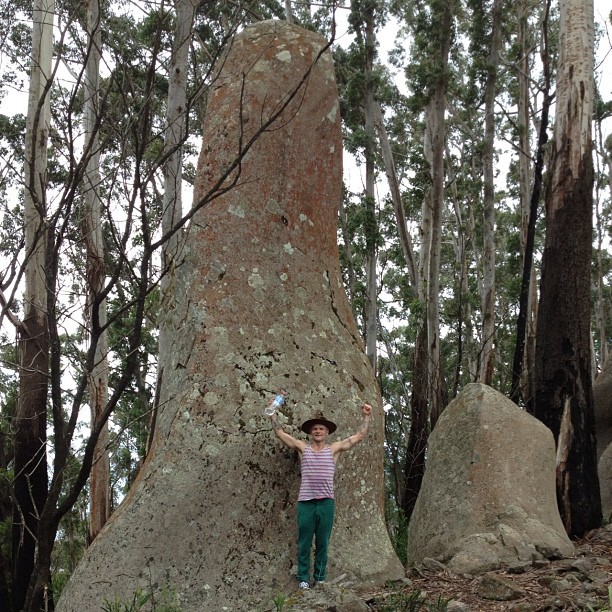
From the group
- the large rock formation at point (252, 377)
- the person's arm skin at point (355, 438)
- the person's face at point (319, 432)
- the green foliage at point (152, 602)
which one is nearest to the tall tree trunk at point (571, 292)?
the large rock formation at point (252, 377)

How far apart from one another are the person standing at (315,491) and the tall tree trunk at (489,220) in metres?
7.70

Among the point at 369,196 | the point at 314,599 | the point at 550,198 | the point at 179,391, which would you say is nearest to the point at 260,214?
the point at 179,391

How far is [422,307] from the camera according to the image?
13.9 metres

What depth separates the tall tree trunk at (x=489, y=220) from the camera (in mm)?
13219

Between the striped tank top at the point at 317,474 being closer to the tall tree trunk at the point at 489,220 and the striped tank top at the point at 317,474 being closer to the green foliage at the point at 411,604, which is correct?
the green foliage at the point at 411,604

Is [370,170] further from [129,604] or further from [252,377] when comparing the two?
[129,604]

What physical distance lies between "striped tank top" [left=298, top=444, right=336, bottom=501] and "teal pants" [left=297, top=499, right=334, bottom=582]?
0.05 m

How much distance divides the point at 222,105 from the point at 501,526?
4.09m

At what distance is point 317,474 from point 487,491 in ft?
5.63

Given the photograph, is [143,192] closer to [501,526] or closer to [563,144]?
[501,526]

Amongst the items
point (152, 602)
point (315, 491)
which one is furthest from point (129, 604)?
point (315, 491)

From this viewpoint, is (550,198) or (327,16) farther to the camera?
(327,16)

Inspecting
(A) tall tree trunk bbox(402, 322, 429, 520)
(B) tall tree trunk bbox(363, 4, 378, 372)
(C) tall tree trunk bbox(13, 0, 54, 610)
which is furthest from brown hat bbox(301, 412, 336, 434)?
(B) tall tree trunk bbox(363, 4, 378, 372)

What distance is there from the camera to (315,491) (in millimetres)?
5312
